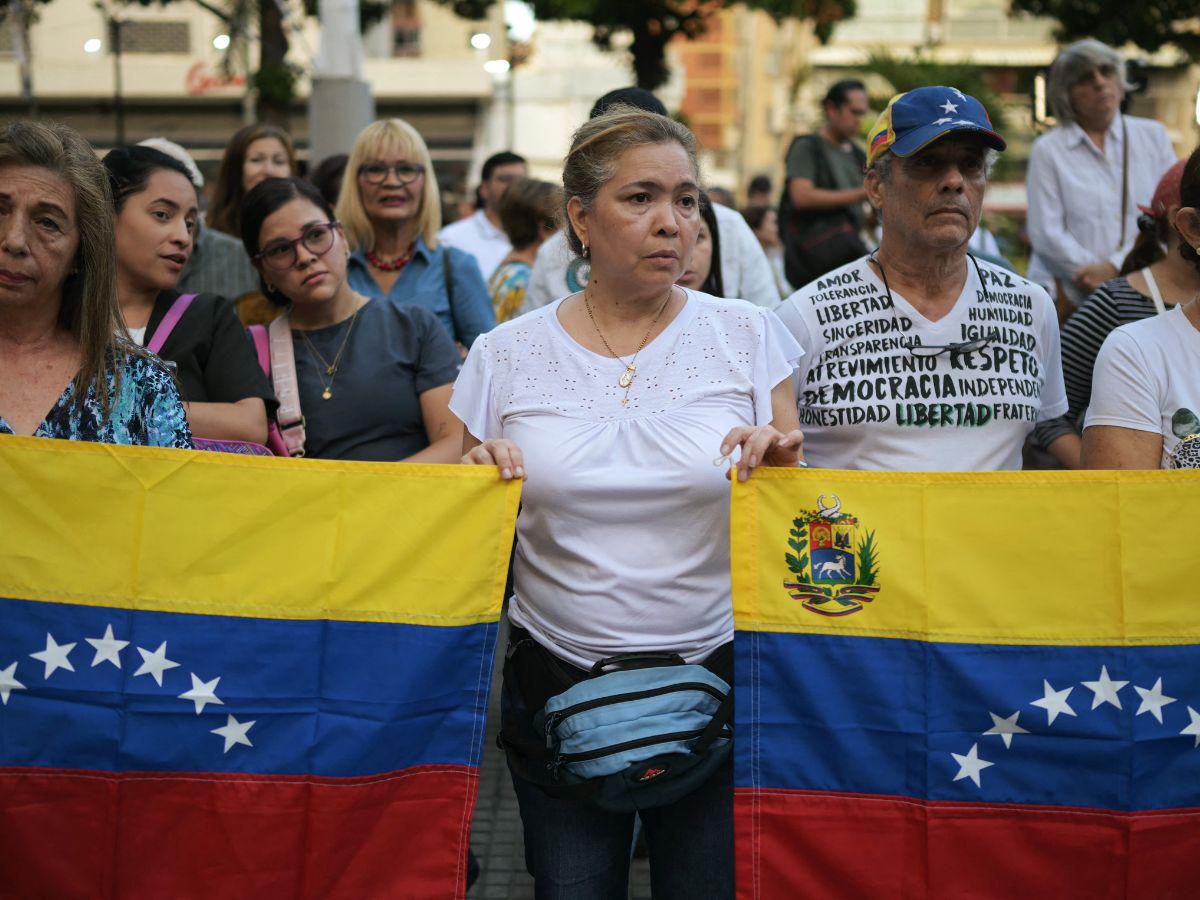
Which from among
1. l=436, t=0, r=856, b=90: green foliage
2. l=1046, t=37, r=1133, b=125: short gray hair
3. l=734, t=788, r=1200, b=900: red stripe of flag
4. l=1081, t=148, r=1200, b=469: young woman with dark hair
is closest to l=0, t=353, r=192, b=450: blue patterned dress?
l=734, t=788, r=1200, b=900: red stripe of flag

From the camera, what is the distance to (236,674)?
3.01m

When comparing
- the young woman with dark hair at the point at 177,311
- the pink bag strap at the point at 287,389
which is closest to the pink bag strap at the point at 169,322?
the young woman with dark hair at the point at 177,311

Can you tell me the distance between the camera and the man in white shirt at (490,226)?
821cm

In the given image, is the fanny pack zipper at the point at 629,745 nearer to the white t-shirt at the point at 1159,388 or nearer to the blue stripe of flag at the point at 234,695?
the blue stripe of flag at the point at 234,695

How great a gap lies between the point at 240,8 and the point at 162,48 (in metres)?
19.9

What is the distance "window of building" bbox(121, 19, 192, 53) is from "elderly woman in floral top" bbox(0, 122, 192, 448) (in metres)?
33.5

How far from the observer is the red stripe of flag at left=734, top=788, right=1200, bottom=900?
2945 millimetres

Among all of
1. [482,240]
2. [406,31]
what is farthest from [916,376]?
[406,31]

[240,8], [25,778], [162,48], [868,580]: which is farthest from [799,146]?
[162,48]

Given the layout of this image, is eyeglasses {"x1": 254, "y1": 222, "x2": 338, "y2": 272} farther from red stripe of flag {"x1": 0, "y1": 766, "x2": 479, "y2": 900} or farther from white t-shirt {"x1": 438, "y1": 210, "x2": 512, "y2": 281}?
white t-shirt {"x1": 438, "y1": 210, "x2": 512, "y2": 281}

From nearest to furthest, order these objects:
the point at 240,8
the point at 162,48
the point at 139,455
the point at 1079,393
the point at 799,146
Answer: the point at 139,455
the point at 1079,393
the point at 799,146
the point at 240,8
the point at 162,48

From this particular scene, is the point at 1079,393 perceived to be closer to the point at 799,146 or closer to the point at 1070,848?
the point at 1070,848

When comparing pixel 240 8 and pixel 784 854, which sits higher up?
pixel 240 8

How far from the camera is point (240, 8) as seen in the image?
16.0 m
